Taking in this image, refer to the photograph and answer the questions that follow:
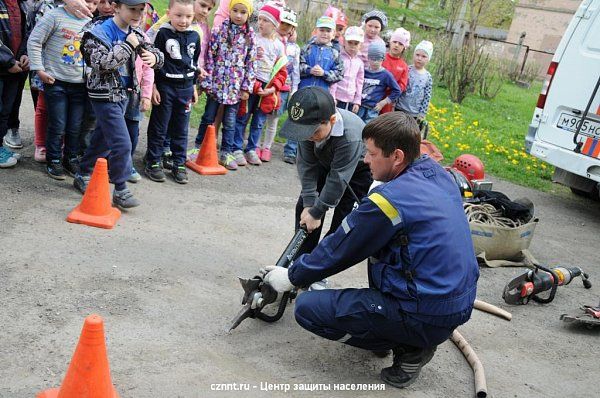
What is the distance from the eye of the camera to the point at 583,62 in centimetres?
725

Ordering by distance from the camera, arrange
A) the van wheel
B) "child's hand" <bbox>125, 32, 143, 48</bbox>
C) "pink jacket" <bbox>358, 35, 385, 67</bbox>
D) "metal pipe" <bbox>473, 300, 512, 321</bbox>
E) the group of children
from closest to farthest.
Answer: "metal pipe" <bbox>473, 300, 512, 321</bbox> → "child's hand" <bbox>125, 32, 143, 48</bbox> → the group of children → "pink jacket" <bbox>358, 35, 385, 67</bbox> → the van wheel

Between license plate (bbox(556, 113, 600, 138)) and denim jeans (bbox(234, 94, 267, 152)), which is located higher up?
license plate (bbox(556, 113, 600, 138))

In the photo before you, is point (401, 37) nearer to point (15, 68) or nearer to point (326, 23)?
point (326, 23)

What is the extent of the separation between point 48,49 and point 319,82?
3239 millimetres

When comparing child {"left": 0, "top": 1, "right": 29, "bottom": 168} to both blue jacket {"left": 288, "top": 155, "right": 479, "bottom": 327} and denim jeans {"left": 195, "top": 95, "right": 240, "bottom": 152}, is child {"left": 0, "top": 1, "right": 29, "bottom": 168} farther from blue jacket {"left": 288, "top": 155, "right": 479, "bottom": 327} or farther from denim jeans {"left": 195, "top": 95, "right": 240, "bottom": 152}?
blue jacket {"left": 288, "top": 155, "right": 479, "bottom": 327}

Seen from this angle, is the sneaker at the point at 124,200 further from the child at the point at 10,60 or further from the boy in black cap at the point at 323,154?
the boy in black cap at the point at 323,154

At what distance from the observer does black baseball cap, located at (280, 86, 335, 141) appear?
360cm

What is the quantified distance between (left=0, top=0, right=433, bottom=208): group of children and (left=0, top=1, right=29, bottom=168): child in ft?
0.04

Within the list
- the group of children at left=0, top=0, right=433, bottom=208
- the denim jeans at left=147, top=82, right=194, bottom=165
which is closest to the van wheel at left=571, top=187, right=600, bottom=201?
the group of children at left=0, top=0, right=433, bottom=208

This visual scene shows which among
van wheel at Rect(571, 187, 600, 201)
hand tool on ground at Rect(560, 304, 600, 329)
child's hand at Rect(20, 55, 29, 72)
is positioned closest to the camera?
hand tool on ground at Rect(560, 304, 600, 329)

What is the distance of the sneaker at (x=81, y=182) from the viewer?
17.3 ft

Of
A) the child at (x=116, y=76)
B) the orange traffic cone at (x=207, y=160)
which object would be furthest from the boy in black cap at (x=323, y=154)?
the orange traffic cone at (x=207, y=160)

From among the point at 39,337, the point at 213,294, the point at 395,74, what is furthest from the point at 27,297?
the point at 395,74

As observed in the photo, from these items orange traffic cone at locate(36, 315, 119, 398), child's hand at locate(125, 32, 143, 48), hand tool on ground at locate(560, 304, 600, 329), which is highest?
child's hand at locate(125, 32, 143, 48)
